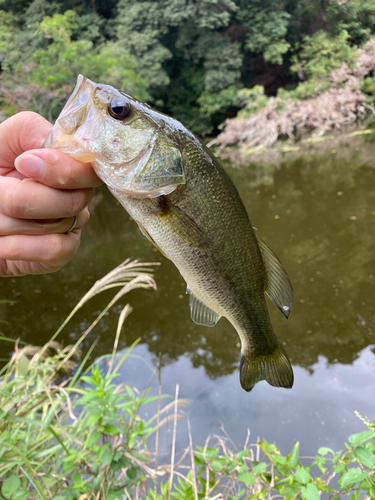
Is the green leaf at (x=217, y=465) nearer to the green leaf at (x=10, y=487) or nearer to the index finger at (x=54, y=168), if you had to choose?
the green leaf at (x=10, y=487)

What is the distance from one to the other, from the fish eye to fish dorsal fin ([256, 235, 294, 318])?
0.64m

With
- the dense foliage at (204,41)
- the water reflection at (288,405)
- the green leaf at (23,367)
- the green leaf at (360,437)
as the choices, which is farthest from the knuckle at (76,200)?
the dense foliage at (204,41)

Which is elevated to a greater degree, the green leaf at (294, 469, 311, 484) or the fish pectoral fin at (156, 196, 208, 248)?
the fish pectoral fin at (156, 196, 208, 248)

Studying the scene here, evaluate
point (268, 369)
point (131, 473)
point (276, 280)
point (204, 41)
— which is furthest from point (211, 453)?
point (204, 41)

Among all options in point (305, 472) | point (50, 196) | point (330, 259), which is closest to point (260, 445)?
point (305, 472)

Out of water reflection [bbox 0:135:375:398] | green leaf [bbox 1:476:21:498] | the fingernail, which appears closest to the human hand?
the fingernail

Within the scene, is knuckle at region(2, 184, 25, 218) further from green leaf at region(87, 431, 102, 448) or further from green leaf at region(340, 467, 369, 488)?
green leaf at region(340, 467, 369, 488)

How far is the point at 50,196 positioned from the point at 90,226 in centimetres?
960

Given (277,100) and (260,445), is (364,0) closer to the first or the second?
(277,100)

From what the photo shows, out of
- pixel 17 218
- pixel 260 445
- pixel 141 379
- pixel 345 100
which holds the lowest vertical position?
pixel 345 100

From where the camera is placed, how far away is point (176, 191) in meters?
1.16

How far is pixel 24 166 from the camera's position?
1075mm

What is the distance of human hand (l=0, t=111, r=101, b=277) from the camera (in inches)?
43.2

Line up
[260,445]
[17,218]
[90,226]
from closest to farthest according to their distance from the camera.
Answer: [17,218], [260,445], [90,226]
